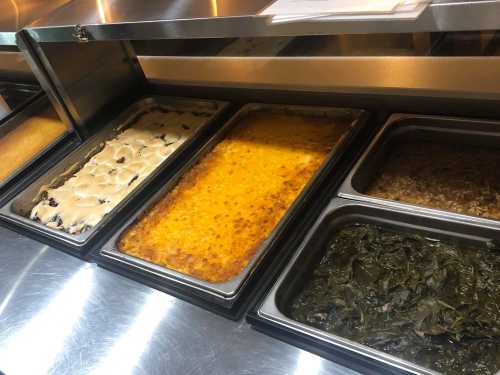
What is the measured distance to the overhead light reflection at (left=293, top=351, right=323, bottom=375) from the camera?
40.6 inches

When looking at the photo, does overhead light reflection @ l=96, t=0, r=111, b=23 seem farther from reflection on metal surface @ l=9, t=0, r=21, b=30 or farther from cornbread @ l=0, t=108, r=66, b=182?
cornbread @ l=0, t=108, r=66, b=182

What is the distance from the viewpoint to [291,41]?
184 cm

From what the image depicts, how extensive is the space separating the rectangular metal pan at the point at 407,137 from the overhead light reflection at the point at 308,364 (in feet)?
1.66

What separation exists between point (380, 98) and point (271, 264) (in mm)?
787

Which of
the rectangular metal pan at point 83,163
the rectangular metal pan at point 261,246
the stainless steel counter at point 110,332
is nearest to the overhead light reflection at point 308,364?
the stainless steel counter at point 110,332

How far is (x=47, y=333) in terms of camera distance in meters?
1.35

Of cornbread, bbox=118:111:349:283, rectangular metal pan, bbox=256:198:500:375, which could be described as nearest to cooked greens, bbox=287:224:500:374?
rectangular metal pan, bbox=256:198:500:375

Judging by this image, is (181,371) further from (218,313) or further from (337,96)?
(337,96)

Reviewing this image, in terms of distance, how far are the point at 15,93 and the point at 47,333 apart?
6.18ft

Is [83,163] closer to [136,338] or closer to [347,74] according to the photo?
[136,338]

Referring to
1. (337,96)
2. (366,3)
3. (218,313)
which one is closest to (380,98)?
(337,96)

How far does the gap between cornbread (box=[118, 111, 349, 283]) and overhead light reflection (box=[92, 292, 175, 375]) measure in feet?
0.42

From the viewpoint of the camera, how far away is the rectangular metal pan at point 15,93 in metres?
2.62

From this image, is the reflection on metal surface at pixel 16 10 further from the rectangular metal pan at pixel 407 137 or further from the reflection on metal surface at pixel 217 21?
the rectangular metal pan at pixel 407 137
